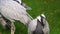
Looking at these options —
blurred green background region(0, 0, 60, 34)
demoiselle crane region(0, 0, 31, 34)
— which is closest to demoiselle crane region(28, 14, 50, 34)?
demoiselle crane region(0, 0, 31, 34)

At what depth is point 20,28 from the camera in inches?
306

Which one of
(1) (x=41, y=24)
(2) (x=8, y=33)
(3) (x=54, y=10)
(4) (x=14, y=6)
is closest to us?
(1) (x=41, y=24)

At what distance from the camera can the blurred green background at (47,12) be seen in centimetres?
769

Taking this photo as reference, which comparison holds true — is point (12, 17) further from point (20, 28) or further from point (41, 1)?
point (41, 1)

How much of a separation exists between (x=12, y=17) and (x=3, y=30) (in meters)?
→ 1.14

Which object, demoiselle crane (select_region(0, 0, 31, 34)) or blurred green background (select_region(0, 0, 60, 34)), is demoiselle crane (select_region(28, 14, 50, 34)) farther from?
blurred green background (select_region(0, 0, 60, 34))

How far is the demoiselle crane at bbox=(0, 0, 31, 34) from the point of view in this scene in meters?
6.68

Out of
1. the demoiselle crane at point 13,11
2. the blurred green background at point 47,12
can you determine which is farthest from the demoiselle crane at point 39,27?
the blurred green background at point 47,12

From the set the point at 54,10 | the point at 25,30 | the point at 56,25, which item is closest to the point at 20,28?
the point at 25,30

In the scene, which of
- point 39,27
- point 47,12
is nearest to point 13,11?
point 39,27

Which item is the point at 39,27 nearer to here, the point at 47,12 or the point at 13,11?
the point at 13,11

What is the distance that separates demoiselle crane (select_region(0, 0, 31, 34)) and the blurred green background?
3.03 ft

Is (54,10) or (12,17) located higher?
(54,10)

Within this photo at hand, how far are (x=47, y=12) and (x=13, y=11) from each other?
2307mm
